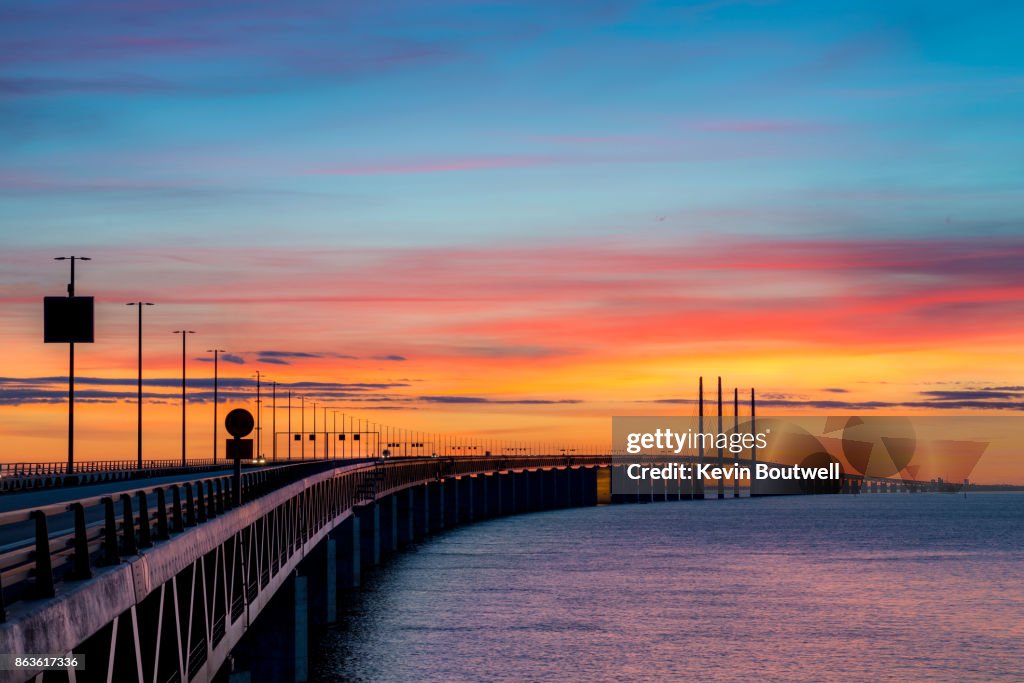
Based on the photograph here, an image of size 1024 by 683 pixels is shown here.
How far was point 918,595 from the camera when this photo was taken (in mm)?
101875

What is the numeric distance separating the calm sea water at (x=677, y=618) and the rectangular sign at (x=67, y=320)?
2095 cm

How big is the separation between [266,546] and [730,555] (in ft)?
344

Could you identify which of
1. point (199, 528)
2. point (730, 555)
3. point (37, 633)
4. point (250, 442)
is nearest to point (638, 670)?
point (250, 442)

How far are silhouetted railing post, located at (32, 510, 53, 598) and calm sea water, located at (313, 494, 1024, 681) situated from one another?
4634 centimetres

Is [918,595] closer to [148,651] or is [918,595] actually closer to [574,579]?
[574,579]

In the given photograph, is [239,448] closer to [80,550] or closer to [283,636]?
[80,550]

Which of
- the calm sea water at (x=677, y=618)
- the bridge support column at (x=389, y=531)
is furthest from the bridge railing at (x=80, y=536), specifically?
the bridge support column at (x=389, y=531)

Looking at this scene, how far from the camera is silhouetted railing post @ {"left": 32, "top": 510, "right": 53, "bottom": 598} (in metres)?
14.8

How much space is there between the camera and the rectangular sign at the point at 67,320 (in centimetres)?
7194

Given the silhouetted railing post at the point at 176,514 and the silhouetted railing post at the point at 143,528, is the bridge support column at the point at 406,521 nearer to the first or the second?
the silhouetted railing post at the point at 176,514

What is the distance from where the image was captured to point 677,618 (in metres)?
82.9

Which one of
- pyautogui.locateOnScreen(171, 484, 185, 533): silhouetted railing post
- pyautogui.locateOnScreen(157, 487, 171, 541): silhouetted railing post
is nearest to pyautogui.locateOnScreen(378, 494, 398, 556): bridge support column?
pyautogui.locateOnScreen(171, 484, 185, 533): silhouetted railing post

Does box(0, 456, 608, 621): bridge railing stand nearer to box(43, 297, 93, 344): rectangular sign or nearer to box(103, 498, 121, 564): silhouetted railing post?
box(103, 498, 121, 564): silhouetted railing post

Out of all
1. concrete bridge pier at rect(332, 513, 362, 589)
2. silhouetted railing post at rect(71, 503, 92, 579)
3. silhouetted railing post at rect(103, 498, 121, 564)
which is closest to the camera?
silhouetted railing post at rect(71, 503, 92, 579)
